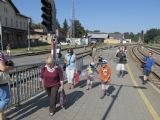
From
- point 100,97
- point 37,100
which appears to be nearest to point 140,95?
point 100,97

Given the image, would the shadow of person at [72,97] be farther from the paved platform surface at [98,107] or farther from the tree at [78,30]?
the tree at [78,30]

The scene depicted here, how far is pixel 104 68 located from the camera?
1164 centimetres

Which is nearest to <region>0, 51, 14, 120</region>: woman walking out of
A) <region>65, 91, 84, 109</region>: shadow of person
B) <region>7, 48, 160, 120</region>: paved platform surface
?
<region>7, 48, 160, 120</region>: paved platform surface

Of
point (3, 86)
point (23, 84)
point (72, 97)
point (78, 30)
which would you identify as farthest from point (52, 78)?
point (78, 30)

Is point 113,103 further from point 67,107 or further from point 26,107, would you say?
point 26,107

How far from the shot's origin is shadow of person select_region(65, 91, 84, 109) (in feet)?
32.6

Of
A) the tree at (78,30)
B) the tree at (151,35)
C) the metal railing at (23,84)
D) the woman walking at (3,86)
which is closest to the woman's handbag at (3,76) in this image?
the woman walking at (3,86)

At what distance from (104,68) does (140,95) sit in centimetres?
169

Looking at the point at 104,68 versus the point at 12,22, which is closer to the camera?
the point at 104,68

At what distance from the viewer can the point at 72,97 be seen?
11.1 metres

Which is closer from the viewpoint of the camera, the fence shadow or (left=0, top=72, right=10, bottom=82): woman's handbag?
(left=0, top=72, right=10, bottom=82): woman's handbag

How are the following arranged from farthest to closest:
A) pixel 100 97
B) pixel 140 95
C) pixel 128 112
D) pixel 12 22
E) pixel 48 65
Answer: pixel 12 22
pixel 140 95
pixel 100 97
pixel 128 112
pixel 48 65

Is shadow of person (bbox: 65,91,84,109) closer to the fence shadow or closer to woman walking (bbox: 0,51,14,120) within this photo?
the fence shadow

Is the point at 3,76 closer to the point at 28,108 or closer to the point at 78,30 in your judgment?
the point at 28,108
